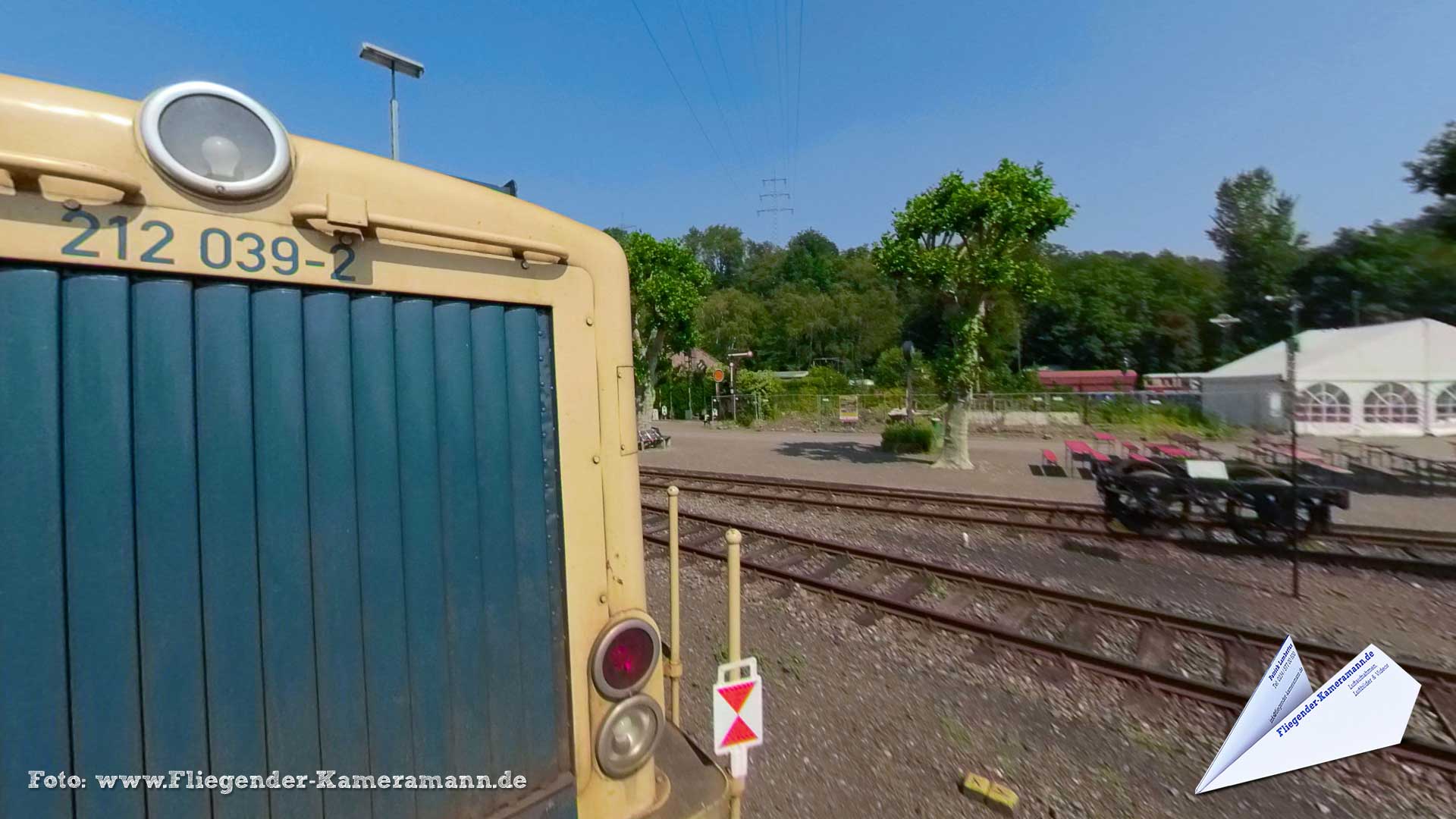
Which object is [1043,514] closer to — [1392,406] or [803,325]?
[1392,406]

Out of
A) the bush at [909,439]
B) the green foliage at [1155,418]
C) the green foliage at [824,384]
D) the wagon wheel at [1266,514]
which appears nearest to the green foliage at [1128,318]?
the green foliage at [824,384]

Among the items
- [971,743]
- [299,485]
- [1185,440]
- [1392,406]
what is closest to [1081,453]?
[1185,440]

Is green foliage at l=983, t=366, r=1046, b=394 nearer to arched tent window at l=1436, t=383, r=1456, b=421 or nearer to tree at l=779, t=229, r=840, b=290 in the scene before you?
arched tent window at l=1436, t=383, r=1456, b=421

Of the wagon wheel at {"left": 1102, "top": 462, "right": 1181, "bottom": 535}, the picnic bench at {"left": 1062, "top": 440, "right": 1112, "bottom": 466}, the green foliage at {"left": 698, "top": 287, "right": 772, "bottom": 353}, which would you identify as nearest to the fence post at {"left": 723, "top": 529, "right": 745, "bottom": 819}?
the wagon wheel at {"left": 1102, "top": 462, "right": 1181, "bottom": 535}

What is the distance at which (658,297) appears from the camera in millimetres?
26188

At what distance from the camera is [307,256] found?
1414 millimetres

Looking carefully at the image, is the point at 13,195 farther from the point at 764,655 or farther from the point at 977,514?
the point at 977,514

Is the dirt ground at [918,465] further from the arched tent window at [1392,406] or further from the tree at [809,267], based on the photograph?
the tree at [809,267]

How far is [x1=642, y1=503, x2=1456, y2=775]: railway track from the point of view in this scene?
486 cm

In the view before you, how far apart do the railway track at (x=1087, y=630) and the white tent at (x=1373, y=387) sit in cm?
2268

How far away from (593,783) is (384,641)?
2.43ft

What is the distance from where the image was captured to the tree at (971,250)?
15.2 metres

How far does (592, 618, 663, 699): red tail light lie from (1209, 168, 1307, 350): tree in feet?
186

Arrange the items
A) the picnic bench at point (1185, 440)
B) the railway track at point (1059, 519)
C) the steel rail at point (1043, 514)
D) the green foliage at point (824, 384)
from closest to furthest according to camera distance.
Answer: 1. the steel rail at point (1043, 514)
2. the railway track at point (1059, 519)
3. the picnic bench at point (1185, 440)
4. the green foliage at point (824, 384)
